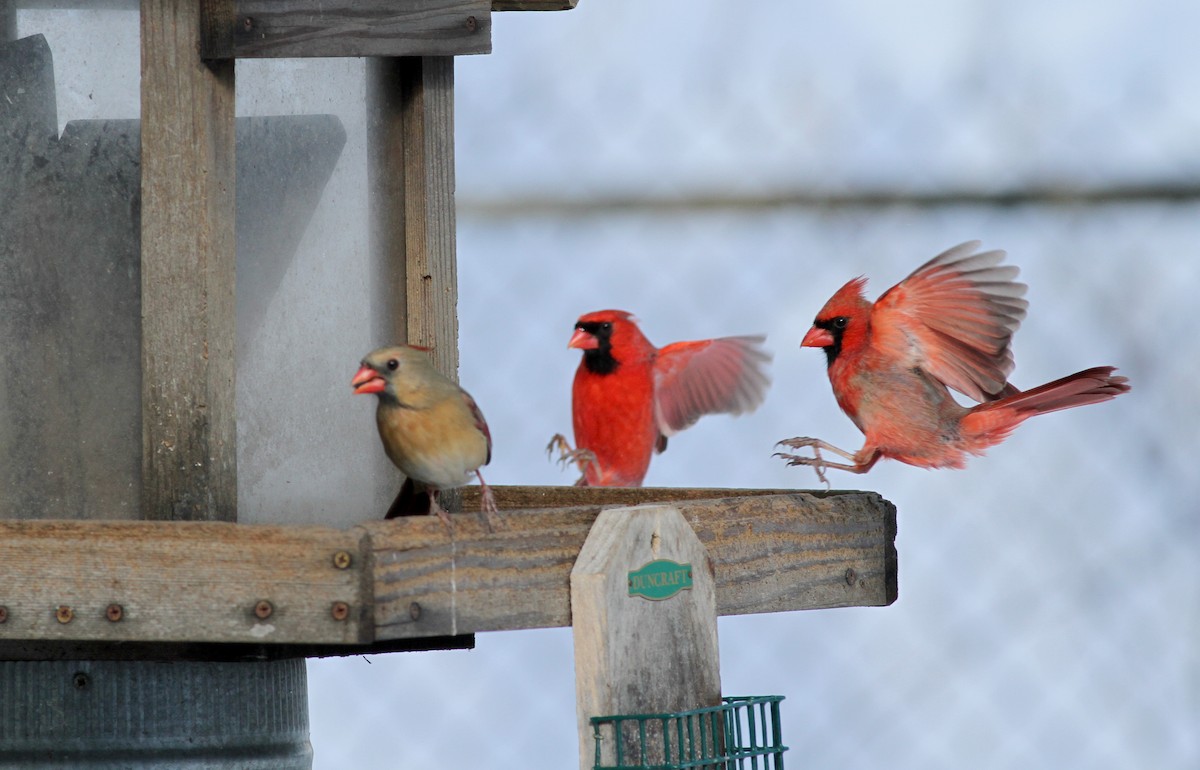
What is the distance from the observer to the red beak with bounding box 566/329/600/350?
143 inches

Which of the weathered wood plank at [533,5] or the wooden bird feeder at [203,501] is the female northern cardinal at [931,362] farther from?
the weathered wood plank at [533,5]

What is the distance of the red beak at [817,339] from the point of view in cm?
301

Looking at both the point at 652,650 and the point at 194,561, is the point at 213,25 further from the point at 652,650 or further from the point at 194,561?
the point at 652,650

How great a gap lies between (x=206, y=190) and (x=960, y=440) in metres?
1.62

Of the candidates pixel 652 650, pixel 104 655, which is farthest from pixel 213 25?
pixel 652 650

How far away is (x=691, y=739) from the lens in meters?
2.00

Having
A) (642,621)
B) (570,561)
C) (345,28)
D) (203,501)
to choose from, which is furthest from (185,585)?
(345,28)

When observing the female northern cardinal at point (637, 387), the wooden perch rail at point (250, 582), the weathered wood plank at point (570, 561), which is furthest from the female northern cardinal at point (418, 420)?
the female northern cardinal at point (637, 387)

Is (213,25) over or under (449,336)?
over

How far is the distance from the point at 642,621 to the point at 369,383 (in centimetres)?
49

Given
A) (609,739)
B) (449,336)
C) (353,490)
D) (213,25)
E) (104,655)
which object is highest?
(213,25)

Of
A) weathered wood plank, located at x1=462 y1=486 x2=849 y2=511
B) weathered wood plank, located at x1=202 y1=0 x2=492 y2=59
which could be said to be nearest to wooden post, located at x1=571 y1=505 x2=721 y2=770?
weathered wood plank, located at x1=462 y1=486 x2=849 y2=511

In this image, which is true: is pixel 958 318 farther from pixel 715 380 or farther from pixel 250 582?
Answer: pixel 250 582

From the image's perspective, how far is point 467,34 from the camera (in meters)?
2.27
